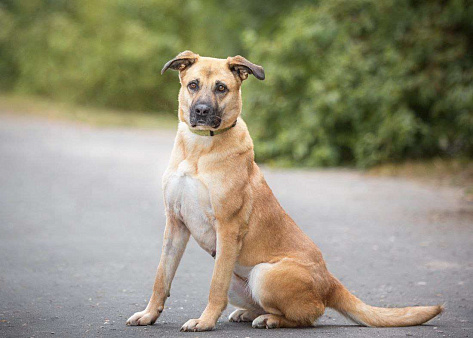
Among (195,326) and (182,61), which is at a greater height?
(182,61)

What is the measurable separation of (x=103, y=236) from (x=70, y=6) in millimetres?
27747

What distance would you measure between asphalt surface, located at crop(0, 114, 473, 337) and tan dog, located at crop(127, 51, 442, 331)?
6.1 inches

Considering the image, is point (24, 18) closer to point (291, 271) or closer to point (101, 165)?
point (101, 165)

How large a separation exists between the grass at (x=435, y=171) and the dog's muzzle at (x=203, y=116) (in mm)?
8880

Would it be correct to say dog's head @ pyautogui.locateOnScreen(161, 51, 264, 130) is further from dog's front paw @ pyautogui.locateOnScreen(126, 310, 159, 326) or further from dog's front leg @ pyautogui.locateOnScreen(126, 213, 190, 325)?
dog's front paw @ pyautogui.locateOnScreen(126, 310, 159, 326)

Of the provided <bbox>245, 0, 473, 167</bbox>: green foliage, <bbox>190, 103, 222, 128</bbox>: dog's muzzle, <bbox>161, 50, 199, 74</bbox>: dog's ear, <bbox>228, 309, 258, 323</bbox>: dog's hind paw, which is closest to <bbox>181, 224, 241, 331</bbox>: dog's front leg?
<bbox>228, 309, 258, 323</bbox>: dog's hind paw

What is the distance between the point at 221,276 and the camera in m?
5.17

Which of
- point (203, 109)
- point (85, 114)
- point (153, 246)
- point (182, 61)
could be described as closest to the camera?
point (203, 109)

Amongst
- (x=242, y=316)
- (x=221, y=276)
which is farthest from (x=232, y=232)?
(x=242, y=316)

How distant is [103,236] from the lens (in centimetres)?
940

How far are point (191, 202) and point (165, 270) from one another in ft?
1.82

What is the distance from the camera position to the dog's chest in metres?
5.24

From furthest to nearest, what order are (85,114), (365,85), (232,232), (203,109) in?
(85,114)
(365,85)
(203,109)
(232,232)

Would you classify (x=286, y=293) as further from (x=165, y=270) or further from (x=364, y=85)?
(x=364, y=85)
